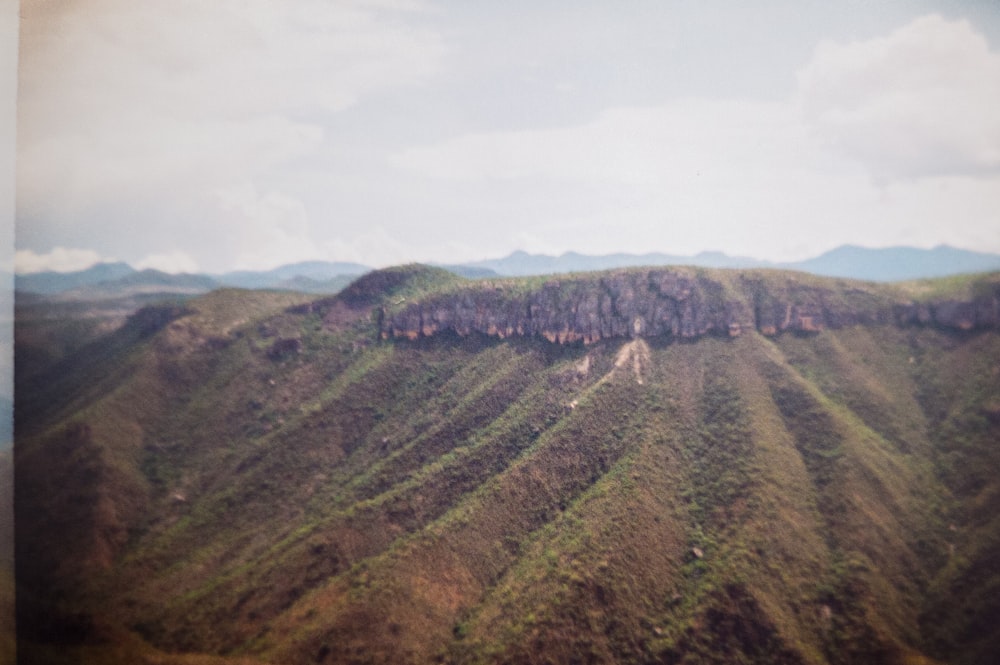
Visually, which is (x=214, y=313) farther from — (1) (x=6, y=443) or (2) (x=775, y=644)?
(2) (x=775, y=644)

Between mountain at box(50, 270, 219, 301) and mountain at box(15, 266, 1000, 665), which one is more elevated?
mountain at box(50, 270, 219, 301)

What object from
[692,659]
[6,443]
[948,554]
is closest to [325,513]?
[6,443]

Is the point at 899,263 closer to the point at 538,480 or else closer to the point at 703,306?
the point at 703,306

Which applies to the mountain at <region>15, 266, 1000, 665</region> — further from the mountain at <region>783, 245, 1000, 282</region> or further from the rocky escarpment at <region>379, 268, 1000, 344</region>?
the mountain at <region>783, 245, 1000, 282</region>

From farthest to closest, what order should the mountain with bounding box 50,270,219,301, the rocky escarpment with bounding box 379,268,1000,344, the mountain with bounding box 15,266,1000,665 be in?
1. the mountain with bounding box 50,270,219,301
2. the rocky escarpment with bounding box 379,268,1000,344
3. the mountain with bounding box 15,266,1000,665

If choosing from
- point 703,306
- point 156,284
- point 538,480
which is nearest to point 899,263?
point 703,306

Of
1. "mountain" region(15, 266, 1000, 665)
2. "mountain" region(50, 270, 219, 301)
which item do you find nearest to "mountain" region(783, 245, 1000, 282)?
"mountain" region(15, 266, 1000, 665)
